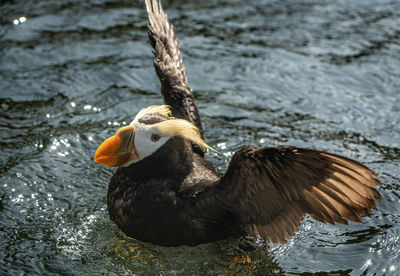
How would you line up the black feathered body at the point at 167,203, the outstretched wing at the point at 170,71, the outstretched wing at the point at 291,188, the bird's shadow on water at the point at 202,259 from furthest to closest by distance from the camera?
the outstretched wing at the point at 170,71 → the bird's shadow on water at the point at 202,259 → the black feathered body at the point at 167,203 → the outstretched wing at the point at 291,188

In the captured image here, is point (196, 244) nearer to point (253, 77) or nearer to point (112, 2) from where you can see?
point (253, 77)

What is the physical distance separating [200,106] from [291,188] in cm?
307

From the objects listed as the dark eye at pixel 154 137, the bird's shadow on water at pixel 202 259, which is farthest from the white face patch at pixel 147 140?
the bird's shadow on water at pixel 202 259

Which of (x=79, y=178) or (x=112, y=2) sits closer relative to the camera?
(x=79, y=178)

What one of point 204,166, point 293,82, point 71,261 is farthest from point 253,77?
point 71,261

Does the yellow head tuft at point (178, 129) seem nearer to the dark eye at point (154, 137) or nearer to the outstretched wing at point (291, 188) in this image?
the dark eye at point (154, 137)

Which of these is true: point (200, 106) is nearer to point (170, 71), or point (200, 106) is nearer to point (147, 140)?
point (170, 71)

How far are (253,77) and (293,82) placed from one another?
53 centimetres

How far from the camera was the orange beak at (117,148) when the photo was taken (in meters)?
3.93

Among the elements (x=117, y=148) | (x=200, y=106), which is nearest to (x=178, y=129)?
(x=117, y=148)

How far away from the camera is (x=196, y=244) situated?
3.97 m

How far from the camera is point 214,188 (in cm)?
375

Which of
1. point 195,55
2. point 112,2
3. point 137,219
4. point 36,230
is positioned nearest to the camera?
point 137,219

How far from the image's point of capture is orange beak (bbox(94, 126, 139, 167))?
3.93 m
